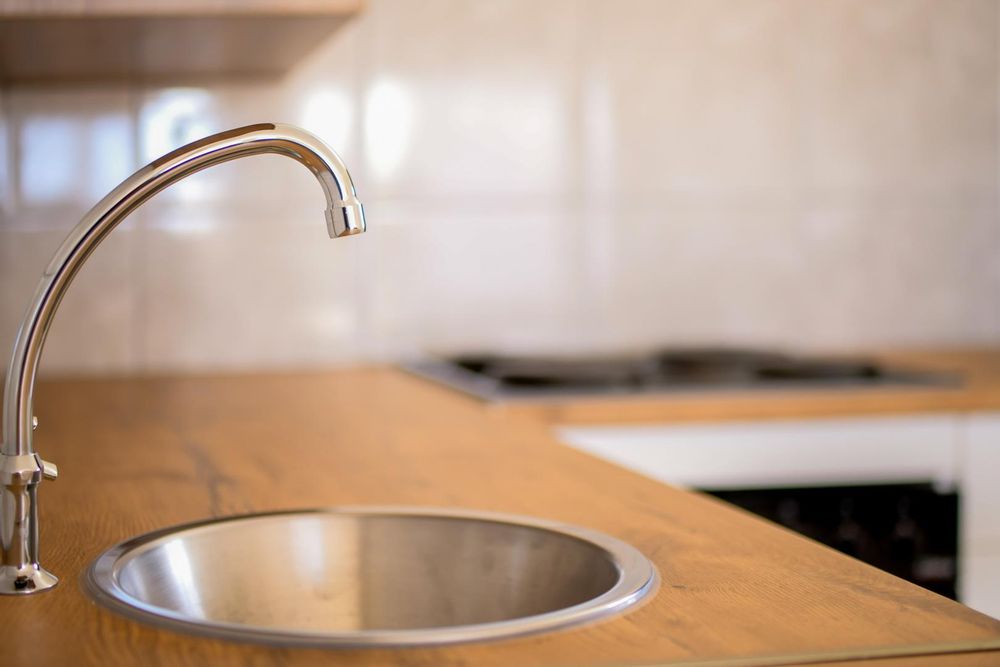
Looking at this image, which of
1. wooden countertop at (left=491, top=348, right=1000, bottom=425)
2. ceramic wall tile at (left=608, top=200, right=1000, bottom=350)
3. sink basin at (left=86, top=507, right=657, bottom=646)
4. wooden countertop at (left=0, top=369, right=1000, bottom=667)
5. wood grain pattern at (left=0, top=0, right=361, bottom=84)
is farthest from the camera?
ceramic wall tile at (left=608, top=200, right=1000, bottom=350)

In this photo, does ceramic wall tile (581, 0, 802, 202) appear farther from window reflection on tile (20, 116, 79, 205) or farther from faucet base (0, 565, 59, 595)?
faucet base (0, 565, 59, 595)

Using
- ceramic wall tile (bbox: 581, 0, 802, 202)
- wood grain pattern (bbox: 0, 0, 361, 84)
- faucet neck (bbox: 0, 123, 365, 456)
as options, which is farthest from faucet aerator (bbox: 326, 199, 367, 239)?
ceramic wall tile (bbox: 581, 0, 802, 202)

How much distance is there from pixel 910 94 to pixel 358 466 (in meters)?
1.62

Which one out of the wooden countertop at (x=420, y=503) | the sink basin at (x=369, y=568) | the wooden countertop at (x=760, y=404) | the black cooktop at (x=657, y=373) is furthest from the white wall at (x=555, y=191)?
the sink basin at (x=369, y=568)

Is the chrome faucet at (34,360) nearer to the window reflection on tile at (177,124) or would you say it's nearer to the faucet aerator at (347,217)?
the faucet aerator at (347,217)

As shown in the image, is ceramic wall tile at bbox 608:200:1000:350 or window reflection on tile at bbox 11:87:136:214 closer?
window reflection on tile at bbox 11:87:136:214

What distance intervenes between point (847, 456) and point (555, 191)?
776 mm

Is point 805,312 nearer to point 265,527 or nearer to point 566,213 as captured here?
point 566,213

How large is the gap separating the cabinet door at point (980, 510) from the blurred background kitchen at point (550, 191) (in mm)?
609

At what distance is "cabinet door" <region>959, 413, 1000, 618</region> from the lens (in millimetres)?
1695

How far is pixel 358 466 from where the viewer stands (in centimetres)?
114

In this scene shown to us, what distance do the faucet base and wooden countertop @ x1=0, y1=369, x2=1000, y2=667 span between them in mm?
14

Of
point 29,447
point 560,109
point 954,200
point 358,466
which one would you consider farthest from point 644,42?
point 29,447

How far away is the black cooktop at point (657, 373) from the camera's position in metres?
1.73
